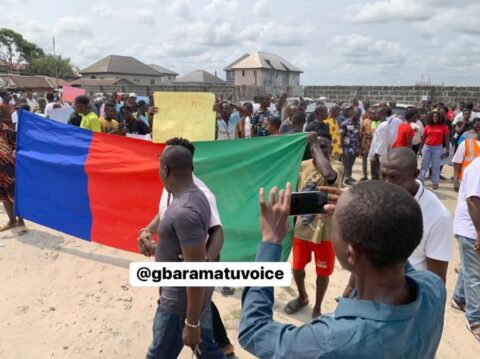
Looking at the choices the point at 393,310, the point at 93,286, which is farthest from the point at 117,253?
the point at 393,310

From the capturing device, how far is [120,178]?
470cm

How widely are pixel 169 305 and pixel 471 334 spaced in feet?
9.90

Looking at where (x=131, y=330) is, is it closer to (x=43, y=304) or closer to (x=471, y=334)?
(x=43, y=304)

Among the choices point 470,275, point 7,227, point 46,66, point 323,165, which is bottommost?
point 7,227

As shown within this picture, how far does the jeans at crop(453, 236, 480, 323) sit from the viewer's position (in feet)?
11.5

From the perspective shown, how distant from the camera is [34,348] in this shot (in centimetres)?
343

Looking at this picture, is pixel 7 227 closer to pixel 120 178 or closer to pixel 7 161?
pixel 7 161

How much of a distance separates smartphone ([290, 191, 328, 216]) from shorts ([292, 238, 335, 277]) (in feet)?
6.97

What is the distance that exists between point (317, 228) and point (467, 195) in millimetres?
1236

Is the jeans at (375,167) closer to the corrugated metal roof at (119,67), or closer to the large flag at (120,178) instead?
the large flag at (120,178)

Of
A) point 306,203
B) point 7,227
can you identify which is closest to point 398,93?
point 7,227

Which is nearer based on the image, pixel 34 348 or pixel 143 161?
pixel 34 348

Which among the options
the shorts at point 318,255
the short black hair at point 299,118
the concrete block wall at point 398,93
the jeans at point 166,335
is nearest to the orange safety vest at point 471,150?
the short black hair at point 299,118

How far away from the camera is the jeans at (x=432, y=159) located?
8.60m
